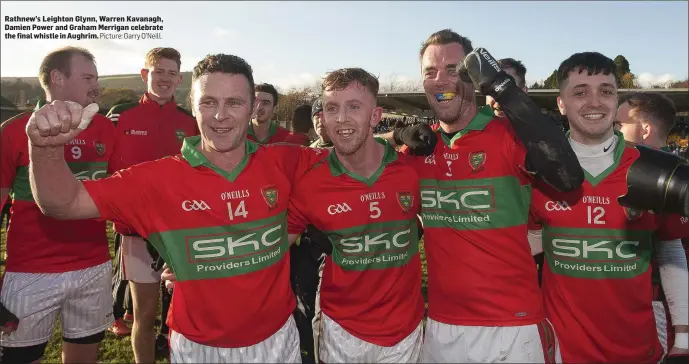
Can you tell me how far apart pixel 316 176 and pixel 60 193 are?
1.41m

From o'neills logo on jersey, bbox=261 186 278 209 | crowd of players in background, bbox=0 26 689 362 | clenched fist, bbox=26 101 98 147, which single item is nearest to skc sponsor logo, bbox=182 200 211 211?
o'neills logo on jersey, bbox=261 186 278 209

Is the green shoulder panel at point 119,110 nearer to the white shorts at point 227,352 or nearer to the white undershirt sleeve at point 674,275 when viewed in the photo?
the white shorts at point 227,352

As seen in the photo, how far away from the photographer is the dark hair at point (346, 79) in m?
2.84

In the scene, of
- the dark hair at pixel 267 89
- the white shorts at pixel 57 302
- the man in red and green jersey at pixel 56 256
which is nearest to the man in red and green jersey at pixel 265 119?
the dark hair at pixel 267 89

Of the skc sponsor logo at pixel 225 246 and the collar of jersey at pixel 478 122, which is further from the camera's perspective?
the collar of jersey at pixel 478 122

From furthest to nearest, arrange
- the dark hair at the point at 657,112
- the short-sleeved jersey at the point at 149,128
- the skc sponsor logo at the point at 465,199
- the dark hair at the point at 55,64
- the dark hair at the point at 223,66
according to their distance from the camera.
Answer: the short-sleeved jersey at the point at 149,128
the dark hair at the point at 657,112
the dark hair at the point at 55,64
the skc sponsor logo at the point at 465,199
the dark hair at the point at 223,66

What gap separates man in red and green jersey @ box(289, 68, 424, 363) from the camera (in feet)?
9.05

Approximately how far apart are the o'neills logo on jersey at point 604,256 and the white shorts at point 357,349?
1.04 meters

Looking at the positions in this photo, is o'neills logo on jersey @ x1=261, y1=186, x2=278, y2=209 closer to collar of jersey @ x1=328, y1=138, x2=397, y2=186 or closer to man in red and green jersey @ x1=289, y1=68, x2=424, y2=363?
man in red and green jersey @ x1=289, y1=68, x2=424, y2=363

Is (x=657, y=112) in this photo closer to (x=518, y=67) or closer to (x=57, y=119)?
(x=518, y=67)

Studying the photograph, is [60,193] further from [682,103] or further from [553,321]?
[682,103]

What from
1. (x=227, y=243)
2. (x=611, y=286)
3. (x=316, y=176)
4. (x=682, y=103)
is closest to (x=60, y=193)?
(x=227, y=243)

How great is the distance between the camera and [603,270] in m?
2.51

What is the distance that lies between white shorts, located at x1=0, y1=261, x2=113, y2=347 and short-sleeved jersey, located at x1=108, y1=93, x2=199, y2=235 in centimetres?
131
